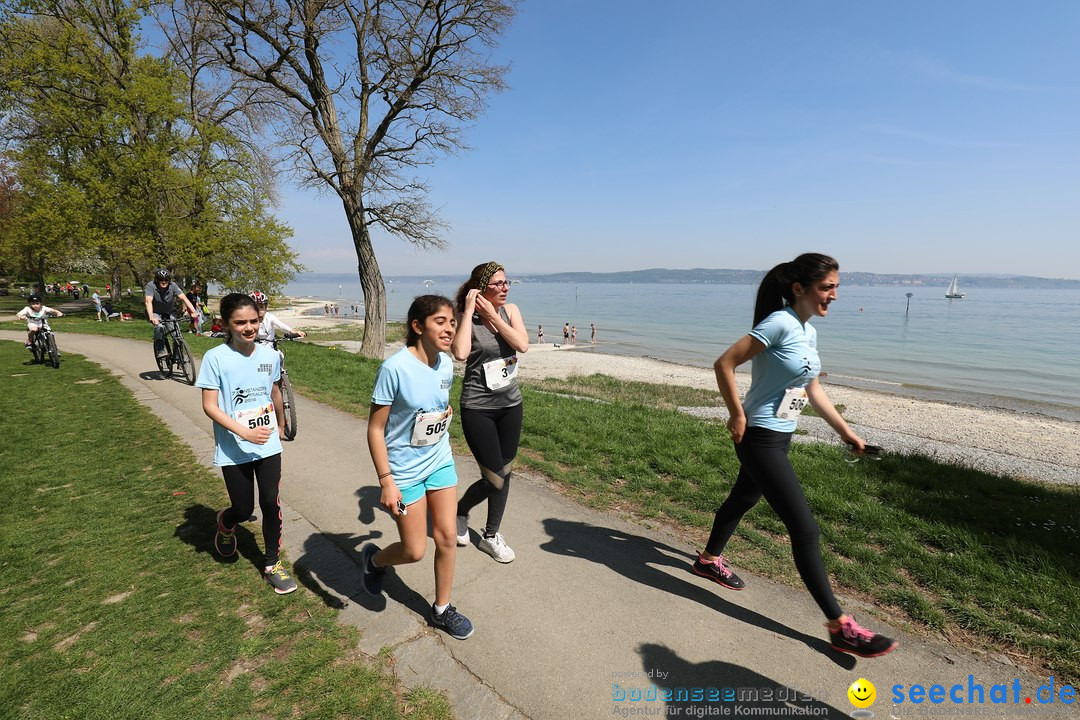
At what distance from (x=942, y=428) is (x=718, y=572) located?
48.7ft

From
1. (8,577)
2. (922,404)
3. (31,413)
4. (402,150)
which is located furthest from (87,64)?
(922,404)

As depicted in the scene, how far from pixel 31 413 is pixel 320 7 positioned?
40.5ft

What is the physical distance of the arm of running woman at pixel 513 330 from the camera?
334 cm

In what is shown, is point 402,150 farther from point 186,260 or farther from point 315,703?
point 315,703

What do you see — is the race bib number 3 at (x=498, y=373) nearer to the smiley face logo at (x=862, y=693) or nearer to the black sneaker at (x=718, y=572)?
the black sneaker at (x=718, y=572)

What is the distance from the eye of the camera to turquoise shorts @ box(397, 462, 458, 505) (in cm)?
265

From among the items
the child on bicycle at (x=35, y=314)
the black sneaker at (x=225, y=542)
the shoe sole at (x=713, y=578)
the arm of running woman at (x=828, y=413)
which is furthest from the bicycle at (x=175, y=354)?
the arm of running woman at (x=828, y=413)

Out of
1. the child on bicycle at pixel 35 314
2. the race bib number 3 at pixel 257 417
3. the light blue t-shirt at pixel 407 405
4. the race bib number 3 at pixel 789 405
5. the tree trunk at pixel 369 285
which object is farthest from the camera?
the tree trunk at pixel 369 285

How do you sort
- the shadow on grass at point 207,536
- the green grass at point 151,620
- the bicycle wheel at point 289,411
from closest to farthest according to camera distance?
the green grass at point 151,620 → the shadow on grass at point 207,536 → the bicycle wheel at point 289,411

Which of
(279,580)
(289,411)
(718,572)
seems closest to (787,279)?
(718,572)

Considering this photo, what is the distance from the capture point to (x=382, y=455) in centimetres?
250

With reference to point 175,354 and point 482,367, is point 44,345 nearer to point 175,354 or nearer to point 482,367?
point 175,354

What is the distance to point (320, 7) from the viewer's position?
13406 mm

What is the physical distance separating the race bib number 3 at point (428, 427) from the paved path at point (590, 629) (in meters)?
1.15
